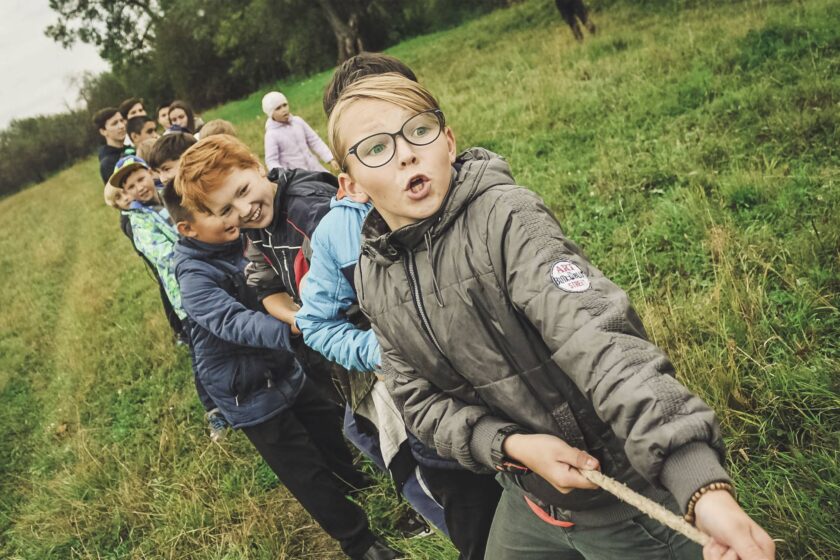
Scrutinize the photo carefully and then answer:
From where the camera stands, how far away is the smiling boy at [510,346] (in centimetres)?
95

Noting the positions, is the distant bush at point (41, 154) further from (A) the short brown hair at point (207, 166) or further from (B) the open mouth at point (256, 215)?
(B) the open mouth at point (256, 215)

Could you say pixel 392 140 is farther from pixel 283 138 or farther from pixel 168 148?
pixel 283 138

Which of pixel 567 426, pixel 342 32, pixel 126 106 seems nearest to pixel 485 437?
pixel 567 426

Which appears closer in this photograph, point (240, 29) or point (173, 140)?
point (173, 140)

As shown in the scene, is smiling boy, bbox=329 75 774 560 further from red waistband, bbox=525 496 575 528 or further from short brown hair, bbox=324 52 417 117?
short brown hair, bbox=324 52 417 117

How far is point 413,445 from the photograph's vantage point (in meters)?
2.00

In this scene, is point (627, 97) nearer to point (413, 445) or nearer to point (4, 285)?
point (413, 445)

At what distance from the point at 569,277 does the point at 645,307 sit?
2137 mm

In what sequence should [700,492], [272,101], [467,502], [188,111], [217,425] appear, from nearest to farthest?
[700,492], [467,502], [217,425], [272,101], [188,111]

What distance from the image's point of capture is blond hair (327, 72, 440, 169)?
4.62ft

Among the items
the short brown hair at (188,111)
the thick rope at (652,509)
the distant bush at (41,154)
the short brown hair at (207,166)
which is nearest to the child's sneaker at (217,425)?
the short brown hair at (207,166)

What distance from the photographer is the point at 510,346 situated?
1249 millimetres

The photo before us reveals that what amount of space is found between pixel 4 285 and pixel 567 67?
42.9 ft

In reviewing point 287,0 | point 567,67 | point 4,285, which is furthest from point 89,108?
point 567,67
